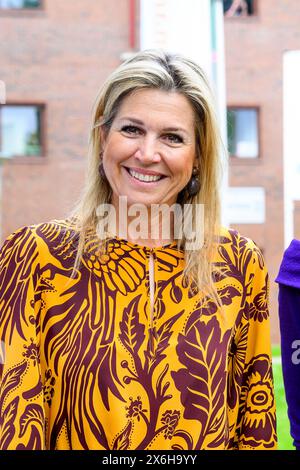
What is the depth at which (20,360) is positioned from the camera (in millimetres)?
2145

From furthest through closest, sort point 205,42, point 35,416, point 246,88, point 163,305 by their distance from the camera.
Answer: point 246,88 → point 205,42 → point 163,305 → point 35,416

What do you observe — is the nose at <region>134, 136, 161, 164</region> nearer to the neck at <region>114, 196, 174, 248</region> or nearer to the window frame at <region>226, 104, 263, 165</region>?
the neck at <region>114, 196, 174, 248</region>

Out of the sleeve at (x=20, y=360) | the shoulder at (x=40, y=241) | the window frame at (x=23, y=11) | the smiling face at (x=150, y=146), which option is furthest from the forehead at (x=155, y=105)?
the window frame at (x=23, y=11)

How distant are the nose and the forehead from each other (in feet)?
0.20

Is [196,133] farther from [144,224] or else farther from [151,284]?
[151,284]

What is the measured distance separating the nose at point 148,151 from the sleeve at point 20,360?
1.23 feet

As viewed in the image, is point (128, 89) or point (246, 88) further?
point (246, 88)

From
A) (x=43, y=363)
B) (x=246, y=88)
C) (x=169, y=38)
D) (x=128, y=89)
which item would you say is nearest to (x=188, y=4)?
(x=169, y=38)

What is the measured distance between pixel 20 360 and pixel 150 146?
0.62m

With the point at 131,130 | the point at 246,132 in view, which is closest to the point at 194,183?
the point at 131,130

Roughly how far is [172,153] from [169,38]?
3.55 m

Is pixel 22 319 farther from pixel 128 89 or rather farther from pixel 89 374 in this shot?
pixel 128 89

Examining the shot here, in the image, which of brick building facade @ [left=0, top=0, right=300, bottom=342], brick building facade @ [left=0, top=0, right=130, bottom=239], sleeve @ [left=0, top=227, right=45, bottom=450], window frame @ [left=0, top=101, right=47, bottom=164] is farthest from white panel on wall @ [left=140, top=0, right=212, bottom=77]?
brick building facade @ [left=0, top=0, right=130, bottom=239]
